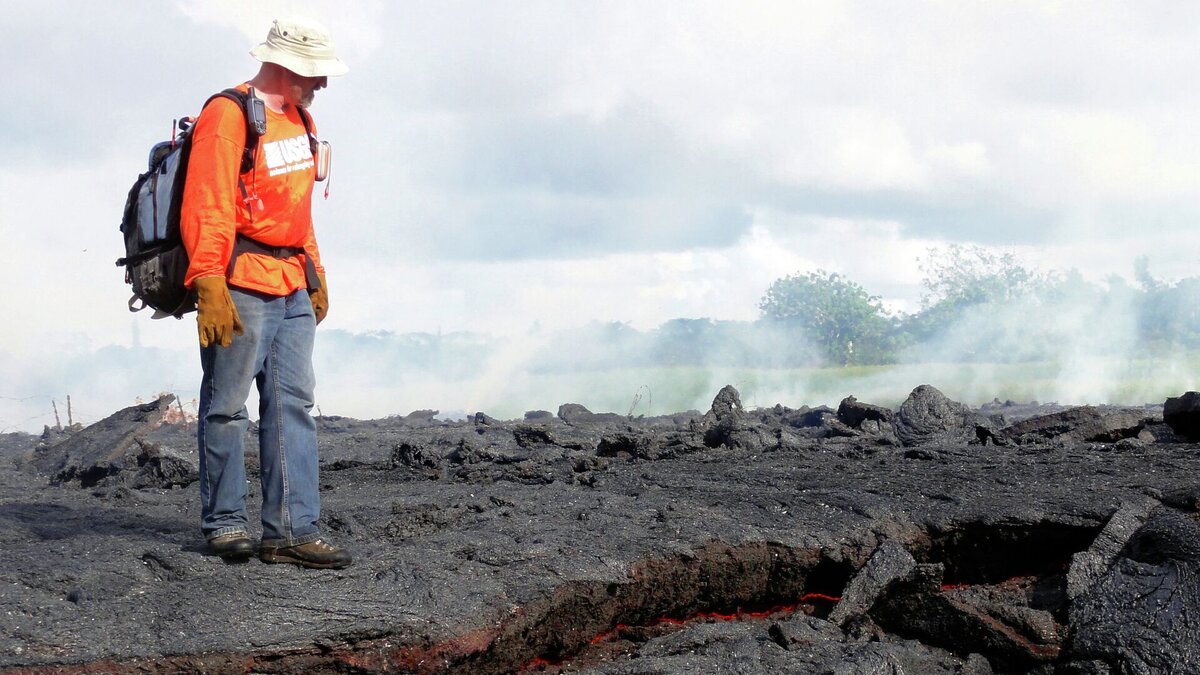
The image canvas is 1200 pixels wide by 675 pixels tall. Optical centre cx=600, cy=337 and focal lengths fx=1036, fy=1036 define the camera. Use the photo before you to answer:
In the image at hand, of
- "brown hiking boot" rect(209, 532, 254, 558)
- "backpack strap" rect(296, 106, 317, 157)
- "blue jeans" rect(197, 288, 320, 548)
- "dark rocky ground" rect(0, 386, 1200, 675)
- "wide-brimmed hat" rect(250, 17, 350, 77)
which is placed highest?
"wide-brimmed hat" rect(250, 17, 350, 77)

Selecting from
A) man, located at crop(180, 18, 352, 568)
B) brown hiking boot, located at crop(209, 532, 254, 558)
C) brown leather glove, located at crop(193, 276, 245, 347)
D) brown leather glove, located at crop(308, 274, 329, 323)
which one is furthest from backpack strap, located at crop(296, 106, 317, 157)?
brown hiking boot, located at crop(209, 532, 254, 558)

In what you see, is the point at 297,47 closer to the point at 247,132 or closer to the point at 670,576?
the point at 247,132

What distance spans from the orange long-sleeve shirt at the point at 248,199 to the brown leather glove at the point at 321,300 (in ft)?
0.74

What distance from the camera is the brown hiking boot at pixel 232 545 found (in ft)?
15.1

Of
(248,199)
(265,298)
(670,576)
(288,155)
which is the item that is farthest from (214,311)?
(670,576)

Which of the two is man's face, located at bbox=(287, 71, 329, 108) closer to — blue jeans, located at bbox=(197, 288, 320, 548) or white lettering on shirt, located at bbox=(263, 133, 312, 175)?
white lettering on shirt, located at bbox=(263, 133, 312, 175)

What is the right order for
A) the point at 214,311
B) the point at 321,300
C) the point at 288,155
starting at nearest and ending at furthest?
the point at 214,311 < the point at 288,155 < the point at 321,300

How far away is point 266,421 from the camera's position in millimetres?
4723

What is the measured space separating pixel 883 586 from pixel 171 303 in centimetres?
363

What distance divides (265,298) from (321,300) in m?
0.54

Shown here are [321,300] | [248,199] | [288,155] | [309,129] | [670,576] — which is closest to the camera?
[248,199]

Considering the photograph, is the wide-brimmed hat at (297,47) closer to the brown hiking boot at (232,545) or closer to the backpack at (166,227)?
the backpack at (166,227)

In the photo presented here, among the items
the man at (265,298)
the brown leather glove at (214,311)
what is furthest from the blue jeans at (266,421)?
the brown leather glove at (214,311)

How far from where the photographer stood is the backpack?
4.47 m
